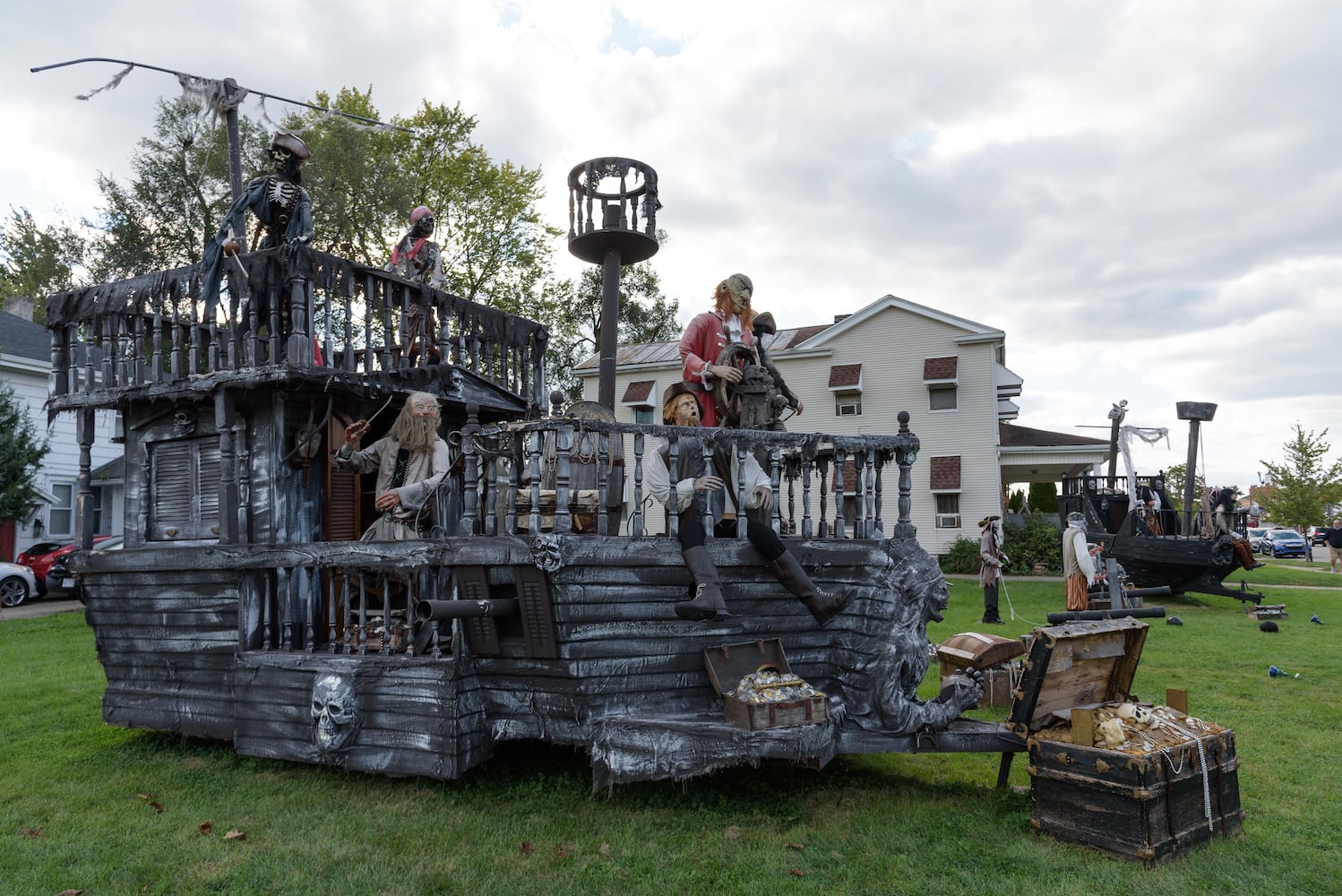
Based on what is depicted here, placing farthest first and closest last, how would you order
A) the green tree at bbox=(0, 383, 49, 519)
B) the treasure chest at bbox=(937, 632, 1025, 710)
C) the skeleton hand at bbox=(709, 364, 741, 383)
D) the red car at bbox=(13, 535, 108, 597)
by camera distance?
the red car at bbox=(13, 535, 108, 597), the green tree at bbox=(0, 383, 49, 519), the treasure chest at bbox=(937, 632, 1025, 710), the skeleton hand at bbox=(709, 364, 741, 383)

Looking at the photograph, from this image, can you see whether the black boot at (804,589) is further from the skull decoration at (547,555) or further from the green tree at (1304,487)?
the green tree at (1304,487)

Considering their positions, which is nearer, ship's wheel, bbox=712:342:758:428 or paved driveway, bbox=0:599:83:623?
ship's wheel, bbox=712:342:758:428

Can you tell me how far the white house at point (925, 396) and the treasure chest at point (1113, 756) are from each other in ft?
68.7

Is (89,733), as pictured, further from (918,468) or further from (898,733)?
(918,468)

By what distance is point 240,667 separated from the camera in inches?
272

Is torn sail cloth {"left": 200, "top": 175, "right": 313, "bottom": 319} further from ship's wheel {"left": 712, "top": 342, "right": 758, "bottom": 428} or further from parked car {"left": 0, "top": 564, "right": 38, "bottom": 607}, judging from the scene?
parked car {"left": 0, "top": 564, "right": 38, "bottom": 607}

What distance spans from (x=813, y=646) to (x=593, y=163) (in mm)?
5917

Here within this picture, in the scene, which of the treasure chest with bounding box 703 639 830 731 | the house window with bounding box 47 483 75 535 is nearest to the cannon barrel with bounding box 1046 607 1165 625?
the treasure chest with bounding box 703 639 830 731

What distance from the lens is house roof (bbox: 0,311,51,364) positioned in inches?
965

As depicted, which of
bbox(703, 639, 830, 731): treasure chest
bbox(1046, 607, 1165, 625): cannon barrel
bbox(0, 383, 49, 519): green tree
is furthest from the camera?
bbox(0, 383, 49, 519): green tree

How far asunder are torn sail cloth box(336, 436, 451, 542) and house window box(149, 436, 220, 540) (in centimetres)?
155

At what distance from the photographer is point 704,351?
7.16 metres

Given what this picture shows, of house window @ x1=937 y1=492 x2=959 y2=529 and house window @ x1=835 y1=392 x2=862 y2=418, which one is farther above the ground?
house window @ x1=835 y1=392 x2=862 y2=418

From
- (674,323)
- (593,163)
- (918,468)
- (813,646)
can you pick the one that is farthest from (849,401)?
(813,646)
